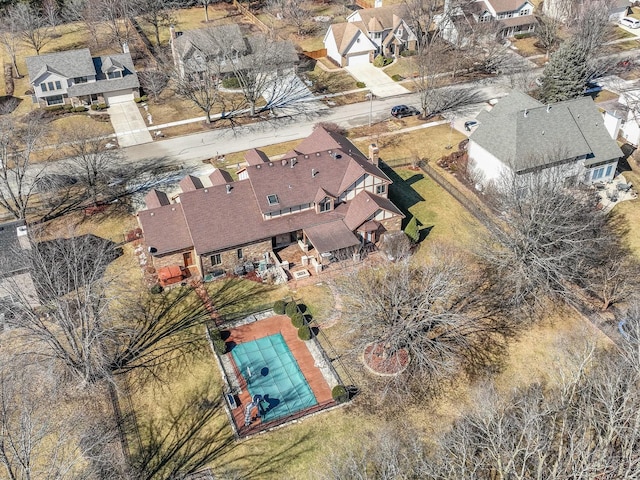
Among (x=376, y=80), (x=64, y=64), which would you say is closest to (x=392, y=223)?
(x=376, y=80)

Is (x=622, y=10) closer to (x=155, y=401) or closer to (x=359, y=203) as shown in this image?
(x=359, y=203)

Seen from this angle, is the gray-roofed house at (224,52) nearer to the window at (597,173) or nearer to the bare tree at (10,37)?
the bare tree at (10,37)

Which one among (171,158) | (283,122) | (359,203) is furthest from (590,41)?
(171,158)

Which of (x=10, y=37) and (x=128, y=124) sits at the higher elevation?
(x=10, y=37)

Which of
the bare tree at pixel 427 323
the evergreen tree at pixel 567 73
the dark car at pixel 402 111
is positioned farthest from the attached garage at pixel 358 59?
the bare tree at pixel 427 323

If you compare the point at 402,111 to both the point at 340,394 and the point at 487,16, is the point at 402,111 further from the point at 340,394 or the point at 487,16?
the point at 340,394

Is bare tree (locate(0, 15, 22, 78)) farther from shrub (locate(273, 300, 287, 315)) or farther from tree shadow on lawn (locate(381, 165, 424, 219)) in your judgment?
shrub (locate(273, 300, 287, 315))
